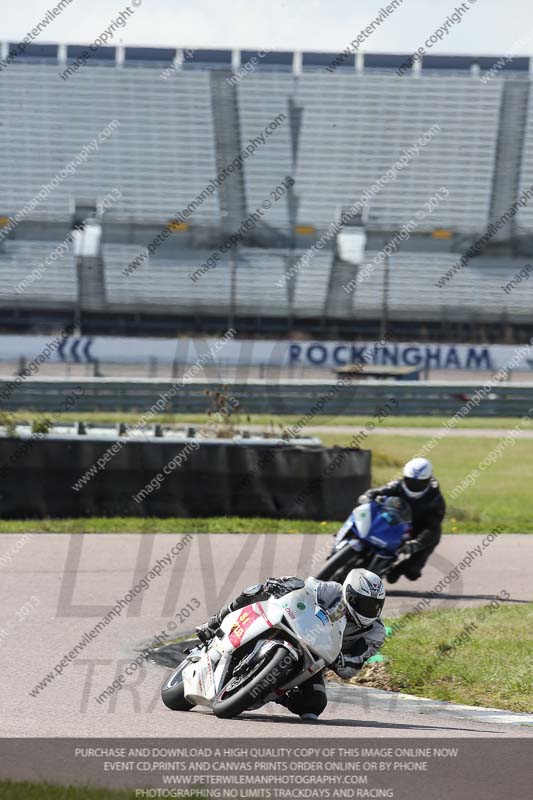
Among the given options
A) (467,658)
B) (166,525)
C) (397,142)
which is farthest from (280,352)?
(467,658)

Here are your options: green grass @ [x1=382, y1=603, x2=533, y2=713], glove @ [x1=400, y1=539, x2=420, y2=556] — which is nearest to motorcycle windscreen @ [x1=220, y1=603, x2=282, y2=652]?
green grass @ [x1=382, y1=603, x2=533, y2=713]

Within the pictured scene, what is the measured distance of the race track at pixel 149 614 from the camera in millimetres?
6363

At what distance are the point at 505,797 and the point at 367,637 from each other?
182cm

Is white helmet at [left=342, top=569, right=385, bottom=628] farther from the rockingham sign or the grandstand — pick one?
the grandstand

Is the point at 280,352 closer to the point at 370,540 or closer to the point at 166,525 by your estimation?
the point at 166,525

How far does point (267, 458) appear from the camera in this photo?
14172mm

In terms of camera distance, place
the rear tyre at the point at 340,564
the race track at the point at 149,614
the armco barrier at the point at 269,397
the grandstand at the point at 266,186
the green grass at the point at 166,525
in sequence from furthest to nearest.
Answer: the grandstand at the point at 266,186 < the armco barrier at the point at 269,397 < the green grass at the point at 166,525 < the rear tyre at the point at 340,564 < the race track at the point at 149,614

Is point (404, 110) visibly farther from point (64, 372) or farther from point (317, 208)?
point (64, 372)

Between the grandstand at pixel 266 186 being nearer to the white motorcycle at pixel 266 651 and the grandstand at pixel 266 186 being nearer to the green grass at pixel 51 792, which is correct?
the white motorcycle at pixel 266 651

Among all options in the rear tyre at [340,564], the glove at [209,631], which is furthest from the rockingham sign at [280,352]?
the glove at [209,631]

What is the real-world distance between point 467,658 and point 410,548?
211cm

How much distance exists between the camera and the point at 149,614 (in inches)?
388

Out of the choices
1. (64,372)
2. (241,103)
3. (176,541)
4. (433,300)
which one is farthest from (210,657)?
(241,103)

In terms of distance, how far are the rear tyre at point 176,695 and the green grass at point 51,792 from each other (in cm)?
198
